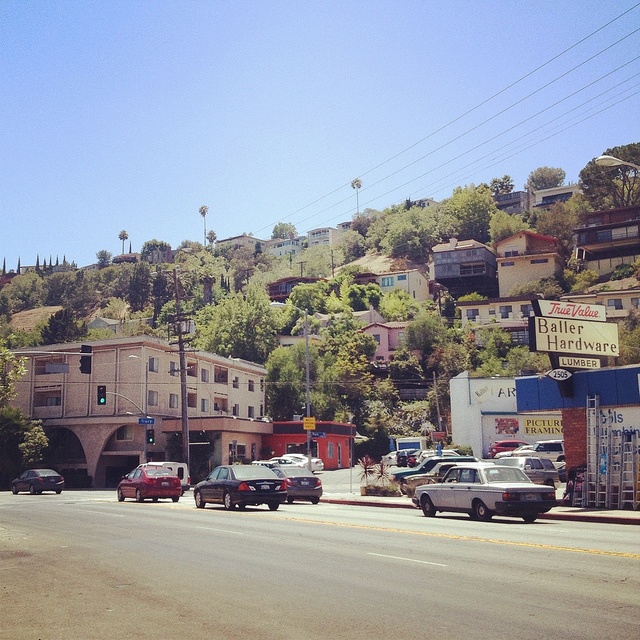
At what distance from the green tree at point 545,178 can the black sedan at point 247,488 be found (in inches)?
6439

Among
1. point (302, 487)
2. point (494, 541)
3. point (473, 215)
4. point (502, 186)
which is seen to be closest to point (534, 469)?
point (302, 487)

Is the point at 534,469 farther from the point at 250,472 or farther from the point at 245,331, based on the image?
the point at 245,331

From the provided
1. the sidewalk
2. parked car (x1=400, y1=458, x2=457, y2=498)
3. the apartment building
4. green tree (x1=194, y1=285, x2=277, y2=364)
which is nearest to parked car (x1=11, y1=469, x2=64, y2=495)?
parked car (x1=400, y1=458, x2=457, y2=498)

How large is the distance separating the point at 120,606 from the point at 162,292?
15584 centimetres

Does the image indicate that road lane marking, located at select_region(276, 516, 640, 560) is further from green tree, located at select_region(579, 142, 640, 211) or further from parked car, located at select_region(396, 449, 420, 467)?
green tree, located at select_region(579, 142, 640, 211)

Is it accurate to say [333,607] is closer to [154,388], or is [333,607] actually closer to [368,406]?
[154,388]

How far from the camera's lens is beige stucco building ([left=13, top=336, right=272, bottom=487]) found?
193 feet

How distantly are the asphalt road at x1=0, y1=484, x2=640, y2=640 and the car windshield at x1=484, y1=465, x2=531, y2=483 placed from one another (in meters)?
1.70

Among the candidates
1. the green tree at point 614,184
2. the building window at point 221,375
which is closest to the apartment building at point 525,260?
the green tree at point 614,184

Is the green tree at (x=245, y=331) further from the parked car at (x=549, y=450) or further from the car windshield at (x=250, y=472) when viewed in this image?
the car windshield at (x=250, y=472)

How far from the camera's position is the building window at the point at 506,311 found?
95.1 meters

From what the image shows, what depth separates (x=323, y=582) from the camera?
10.9 metres

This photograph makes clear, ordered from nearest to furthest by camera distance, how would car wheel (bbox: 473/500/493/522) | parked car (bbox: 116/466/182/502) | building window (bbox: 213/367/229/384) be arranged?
car wheel (bbox: 473/500/493/522) < parked car (bbox: 116/466/182/502) < building window (bbox: 213/367/229/384)

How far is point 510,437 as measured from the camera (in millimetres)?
59938
